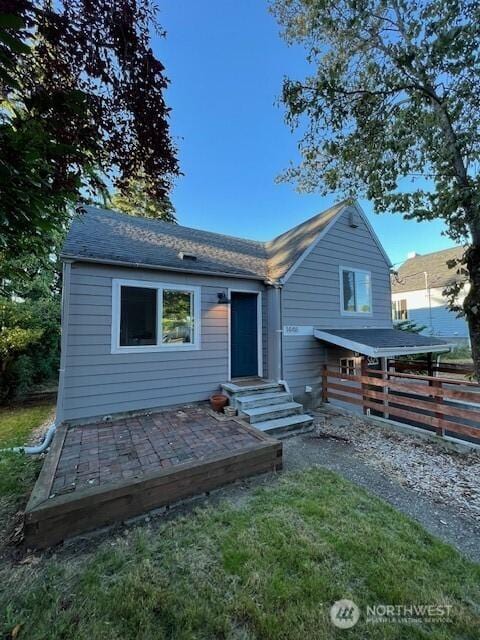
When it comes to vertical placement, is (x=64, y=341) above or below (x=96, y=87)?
below

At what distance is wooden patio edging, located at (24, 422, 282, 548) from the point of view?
8.93 feet

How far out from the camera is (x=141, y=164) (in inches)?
107

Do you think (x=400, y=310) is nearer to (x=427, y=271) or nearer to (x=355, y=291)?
(x=427, y=271)

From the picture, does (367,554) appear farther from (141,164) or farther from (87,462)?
(141,164)

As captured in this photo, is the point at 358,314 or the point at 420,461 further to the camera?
the point at 358,314

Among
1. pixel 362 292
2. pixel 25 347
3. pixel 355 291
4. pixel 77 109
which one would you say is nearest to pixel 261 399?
pixel 355 291

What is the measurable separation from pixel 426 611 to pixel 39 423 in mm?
7724

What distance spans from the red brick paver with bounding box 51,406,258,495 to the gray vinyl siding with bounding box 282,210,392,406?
3010 millimetres

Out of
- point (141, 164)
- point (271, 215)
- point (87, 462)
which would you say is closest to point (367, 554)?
point (87, 462)

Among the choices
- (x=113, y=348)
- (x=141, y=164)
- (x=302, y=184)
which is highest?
(x=302, y=184)

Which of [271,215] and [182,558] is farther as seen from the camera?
[271,215]

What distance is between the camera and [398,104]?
15.8 ft

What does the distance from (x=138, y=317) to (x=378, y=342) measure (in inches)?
238

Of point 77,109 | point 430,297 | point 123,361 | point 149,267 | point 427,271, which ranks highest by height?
point 427,271
